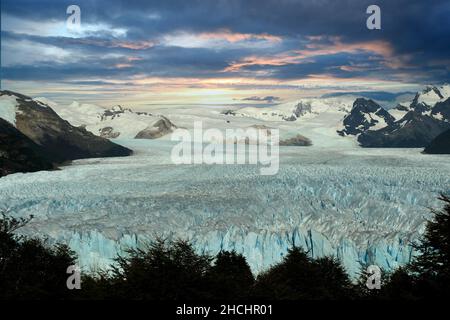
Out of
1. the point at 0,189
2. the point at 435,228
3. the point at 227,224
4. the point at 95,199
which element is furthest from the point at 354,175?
the point at 0,189

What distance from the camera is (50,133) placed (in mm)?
112750

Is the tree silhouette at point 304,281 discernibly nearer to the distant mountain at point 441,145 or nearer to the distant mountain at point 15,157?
the distant mountain at point 15,157

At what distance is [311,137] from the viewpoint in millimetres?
192750

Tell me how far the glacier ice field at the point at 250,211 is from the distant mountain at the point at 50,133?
56784 mm

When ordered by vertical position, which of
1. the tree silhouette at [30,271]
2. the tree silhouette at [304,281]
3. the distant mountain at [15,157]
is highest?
the distant mountain at [15,157]

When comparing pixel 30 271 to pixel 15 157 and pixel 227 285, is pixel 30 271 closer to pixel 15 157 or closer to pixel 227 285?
pixel 227 285

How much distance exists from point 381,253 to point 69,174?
31740mm

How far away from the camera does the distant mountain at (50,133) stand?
106125 millimetres

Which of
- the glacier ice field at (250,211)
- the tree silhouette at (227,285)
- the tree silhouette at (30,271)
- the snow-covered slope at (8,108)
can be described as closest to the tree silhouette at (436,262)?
the tree silhouette at (227,285)

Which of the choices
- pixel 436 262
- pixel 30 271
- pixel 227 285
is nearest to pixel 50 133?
pixel 30 271

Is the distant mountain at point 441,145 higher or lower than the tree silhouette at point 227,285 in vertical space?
higher

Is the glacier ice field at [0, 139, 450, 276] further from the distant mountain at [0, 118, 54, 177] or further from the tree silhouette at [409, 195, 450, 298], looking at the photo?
the distant mountain at [0, 118, 54, 177]

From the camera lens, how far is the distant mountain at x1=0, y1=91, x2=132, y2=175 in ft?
348
